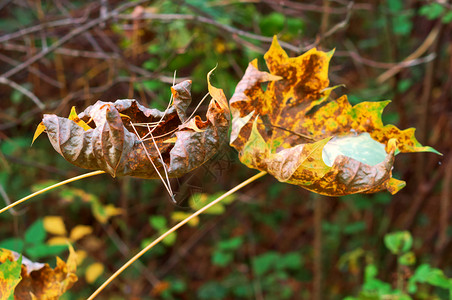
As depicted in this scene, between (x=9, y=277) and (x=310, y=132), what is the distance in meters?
0.42

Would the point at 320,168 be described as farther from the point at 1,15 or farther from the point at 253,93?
the point at 1,15

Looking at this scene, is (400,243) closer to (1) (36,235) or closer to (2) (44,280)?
(2) (44,280)

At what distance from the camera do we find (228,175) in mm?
2129

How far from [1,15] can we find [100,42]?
0.57 meters

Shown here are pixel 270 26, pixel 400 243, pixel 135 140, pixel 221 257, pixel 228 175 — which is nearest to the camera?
pixel 135 140

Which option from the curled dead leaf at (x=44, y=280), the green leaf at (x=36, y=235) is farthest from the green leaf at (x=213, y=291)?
the curled dead leaf at (x=44, y=280)

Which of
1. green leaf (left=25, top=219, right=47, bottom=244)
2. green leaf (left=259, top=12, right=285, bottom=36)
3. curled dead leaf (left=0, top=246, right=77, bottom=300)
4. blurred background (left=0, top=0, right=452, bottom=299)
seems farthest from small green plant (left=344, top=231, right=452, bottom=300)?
green leaf (left=25, top=219, right=47, bottom=244)

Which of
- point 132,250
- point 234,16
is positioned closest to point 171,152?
point 234,16

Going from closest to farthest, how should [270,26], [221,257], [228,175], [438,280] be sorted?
1. [438,280]
2. [270,26]
3. [221,257]
4. [228,175]

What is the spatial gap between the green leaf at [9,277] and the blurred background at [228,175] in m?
0.70

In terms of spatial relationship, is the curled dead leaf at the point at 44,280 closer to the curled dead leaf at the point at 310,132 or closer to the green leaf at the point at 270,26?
the curled dead leaf at the point at 310,132

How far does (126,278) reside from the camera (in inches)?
85.1

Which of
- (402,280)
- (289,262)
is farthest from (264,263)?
(402,280)

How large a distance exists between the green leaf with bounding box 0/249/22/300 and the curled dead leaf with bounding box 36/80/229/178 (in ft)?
0.51
